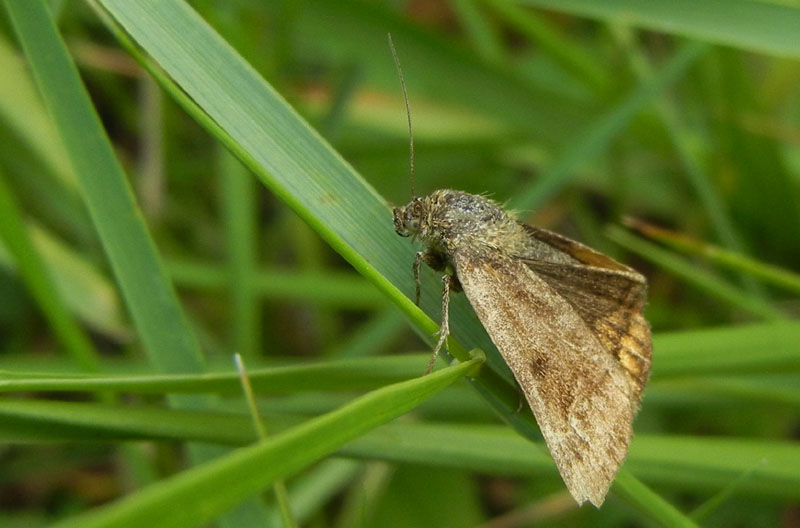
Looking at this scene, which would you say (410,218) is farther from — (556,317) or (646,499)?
(646,499)

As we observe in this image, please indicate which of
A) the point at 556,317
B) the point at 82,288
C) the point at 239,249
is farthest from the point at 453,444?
the point at 82,288

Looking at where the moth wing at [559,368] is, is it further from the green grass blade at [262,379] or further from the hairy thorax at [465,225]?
the green grass blade at [262,379]

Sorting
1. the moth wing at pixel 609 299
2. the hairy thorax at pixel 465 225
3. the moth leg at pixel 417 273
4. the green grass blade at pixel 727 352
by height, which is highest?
the hairy thorax at pixel 465 225

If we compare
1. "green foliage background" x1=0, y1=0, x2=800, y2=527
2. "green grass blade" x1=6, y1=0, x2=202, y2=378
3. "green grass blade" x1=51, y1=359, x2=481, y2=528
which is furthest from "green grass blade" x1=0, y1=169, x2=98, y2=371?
"green grass blade" x1=51, y1=359, x2=481, y2=528

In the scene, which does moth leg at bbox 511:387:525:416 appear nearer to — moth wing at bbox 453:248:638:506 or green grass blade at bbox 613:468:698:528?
moth wing at bbox 453:248:638:506

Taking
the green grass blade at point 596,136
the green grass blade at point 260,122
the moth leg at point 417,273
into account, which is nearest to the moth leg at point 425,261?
the moth leg at point 417,273

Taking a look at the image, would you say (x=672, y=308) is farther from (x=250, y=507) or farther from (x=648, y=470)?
(x=250, y=507)

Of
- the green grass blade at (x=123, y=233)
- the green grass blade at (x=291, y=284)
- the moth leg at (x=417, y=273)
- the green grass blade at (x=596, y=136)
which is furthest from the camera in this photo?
the green grass blade at (x=291, y=284)

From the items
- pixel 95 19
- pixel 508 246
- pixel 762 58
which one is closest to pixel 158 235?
pixel 95 19
